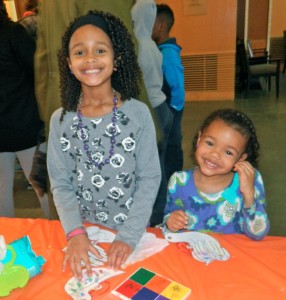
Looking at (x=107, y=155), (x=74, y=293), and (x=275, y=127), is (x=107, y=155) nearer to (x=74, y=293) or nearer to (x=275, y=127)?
(x=74, y=293)

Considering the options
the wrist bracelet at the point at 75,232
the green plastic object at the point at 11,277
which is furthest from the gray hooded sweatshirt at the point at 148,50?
the green plastic object at the point at 11,277

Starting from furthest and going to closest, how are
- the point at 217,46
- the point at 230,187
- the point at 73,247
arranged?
the point at 217,46 → the point at 230,187 → the point at 73,247

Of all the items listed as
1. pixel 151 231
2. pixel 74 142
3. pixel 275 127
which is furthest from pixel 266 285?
pixel 275 127

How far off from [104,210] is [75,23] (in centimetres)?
66

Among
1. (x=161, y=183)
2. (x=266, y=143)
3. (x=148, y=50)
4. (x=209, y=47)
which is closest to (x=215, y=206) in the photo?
(x=161, y=183)

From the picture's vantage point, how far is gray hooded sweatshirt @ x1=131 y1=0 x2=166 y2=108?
1.70 m

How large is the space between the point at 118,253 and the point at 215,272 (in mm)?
285

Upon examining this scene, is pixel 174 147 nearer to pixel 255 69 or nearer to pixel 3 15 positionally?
pixel 3 15

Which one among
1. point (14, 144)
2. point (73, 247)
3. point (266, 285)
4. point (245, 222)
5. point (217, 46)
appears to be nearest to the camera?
point (266, 285)

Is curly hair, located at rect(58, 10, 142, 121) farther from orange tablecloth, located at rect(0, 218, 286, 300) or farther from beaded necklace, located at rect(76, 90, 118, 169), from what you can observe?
orange tablecloth, located at rect(0, 218, 286, 300)

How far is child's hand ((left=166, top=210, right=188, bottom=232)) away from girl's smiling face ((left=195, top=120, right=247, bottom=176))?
19 centimetres

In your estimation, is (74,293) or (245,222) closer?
(74,293)

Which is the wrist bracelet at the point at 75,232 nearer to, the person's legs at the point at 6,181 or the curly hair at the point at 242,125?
the curly hair at the point at 242,125

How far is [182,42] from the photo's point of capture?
659 cm
